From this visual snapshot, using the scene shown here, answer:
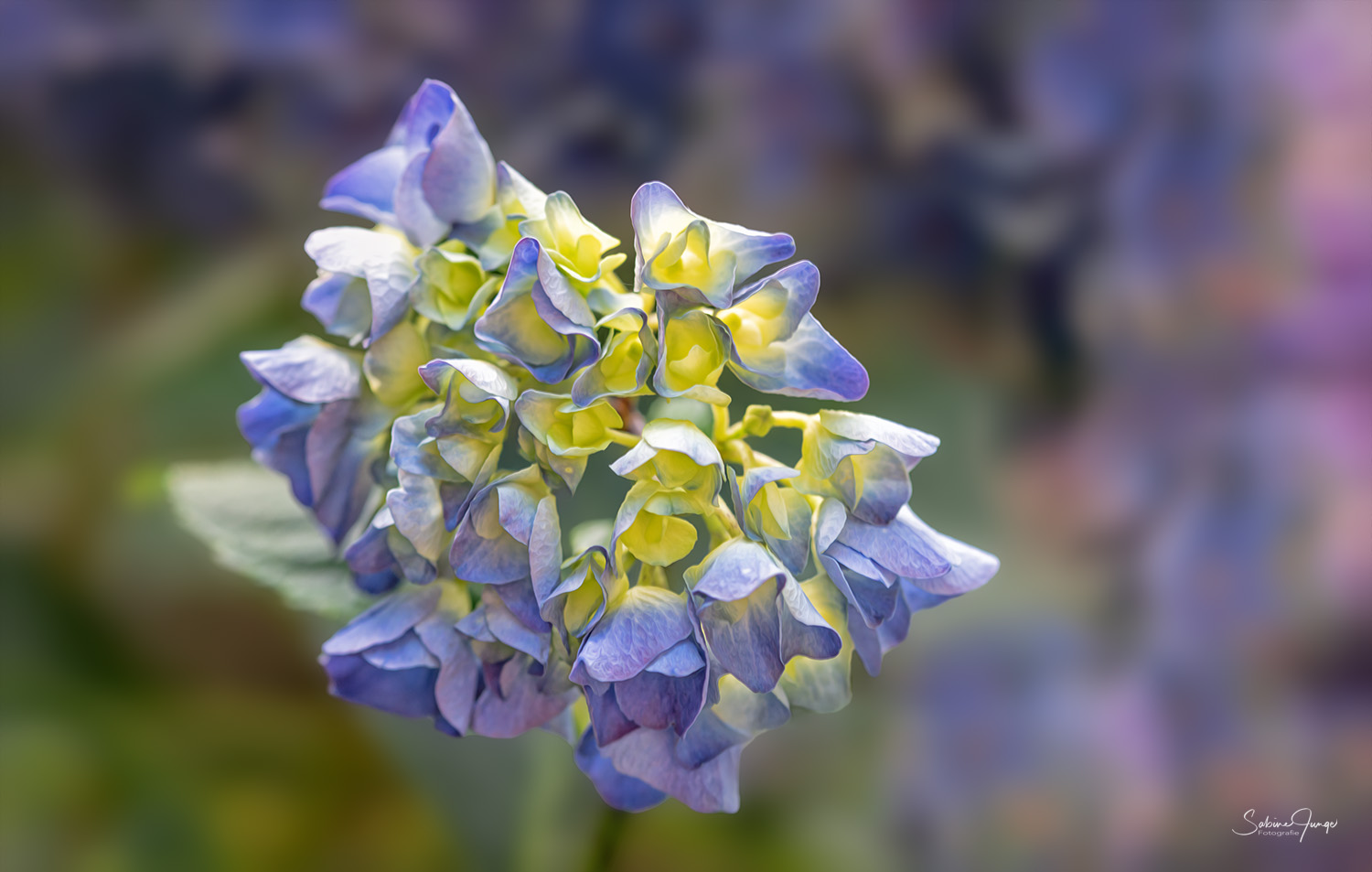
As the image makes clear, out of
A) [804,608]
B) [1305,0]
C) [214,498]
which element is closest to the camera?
[804,608]

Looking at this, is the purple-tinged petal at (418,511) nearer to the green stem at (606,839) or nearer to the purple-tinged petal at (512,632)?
the purple-tinged petal at (512,632)

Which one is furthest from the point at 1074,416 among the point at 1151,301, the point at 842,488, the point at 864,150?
the point at 842,488

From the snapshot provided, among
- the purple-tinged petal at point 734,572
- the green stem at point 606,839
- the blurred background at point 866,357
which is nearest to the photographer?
the purple-tinged petal at point 734,572

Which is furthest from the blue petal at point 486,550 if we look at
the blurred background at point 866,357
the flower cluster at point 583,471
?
the blurred background at point 866,357

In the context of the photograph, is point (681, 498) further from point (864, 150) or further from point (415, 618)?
point (864, 150)

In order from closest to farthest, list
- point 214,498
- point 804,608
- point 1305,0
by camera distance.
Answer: point 804,608, point 214,498, point 1305,0

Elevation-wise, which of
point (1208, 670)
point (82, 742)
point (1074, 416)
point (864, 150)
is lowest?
point (82, 742)
